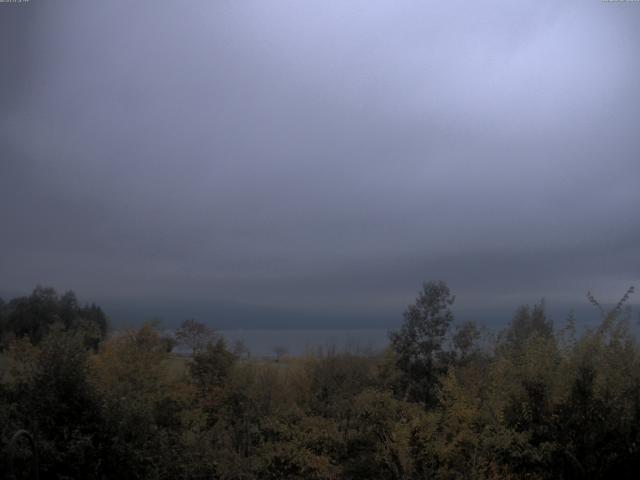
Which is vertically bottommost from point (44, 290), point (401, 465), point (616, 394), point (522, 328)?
point (401, 465)

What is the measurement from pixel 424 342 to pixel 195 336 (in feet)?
38.3

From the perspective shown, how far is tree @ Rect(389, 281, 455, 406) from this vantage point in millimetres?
23188

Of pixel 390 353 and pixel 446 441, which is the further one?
pixel 390 353

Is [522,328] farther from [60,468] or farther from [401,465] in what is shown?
[60,468]

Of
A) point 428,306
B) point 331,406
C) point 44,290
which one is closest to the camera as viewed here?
point 331,406

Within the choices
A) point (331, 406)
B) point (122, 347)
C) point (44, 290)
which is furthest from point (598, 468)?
point (44, 290)

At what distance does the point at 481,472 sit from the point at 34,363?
11023mm

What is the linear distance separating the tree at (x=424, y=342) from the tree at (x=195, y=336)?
971 cm

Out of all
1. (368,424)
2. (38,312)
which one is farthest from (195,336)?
(368,424)

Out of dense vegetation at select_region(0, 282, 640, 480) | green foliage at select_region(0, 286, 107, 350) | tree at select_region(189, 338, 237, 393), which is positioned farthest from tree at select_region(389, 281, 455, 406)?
green foliage at select_region(0, 286, 107, 350)

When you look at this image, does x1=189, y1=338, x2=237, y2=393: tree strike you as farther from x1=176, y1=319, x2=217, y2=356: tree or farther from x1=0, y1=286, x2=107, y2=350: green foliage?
x1=0, y1=286, x2=107, y2=350: green foliage

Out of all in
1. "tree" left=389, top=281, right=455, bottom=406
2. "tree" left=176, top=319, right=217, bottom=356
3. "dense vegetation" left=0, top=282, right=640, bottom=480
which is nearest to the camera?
"dense vegetation" left=0, top=282, right=640, bottom=480

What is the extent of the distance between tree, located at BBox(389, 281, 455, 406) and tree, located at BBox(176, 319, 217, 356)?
9.71 m

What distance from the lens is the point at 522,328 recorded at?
79.7 ft
